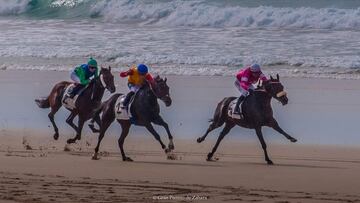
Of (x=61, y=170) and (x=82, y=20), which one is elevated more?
(x=82, y=20)

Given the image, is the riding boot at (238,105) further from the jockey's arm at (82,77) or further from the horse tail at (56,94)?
the horse tail at (56,94)

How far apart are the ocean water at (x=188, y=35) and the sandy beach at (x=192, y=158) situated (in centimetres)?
562

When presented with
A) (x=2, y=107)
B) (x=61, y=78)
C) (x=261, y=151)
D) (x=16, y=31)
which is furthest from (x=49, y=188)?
(x=16, y=31)

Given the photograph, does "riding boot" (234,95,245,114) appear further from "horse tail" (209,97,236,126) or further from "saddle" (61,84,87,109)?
"saddle" (61,84,87,109)

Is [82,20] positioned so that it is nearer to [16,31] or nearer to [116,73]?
[16,31]

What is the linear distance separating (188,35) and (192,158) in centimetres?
1976

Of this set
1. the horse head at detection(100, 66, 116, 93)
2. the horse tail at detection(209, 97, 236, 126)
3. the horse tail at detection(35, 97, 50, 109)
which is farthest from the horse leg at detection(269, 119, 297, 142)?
the horse tail at detection(35, 97, 50, 109)

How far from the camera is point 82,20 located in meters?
41.0

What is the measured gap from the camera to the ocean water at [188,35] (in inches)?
1107

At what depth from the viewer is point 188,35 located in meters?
34.3

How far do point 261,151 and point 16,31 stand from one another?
23.9m

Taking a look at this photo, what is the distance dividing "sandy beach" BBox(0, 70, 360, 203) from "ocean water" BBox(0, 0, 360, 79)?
221 inches

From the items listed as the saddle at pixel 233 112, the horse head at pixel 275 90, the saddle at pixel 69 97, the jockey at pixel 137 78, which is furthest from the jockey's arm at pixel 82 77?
the horse head at pixel 275 90

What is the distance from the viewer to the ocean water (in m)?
28.1
